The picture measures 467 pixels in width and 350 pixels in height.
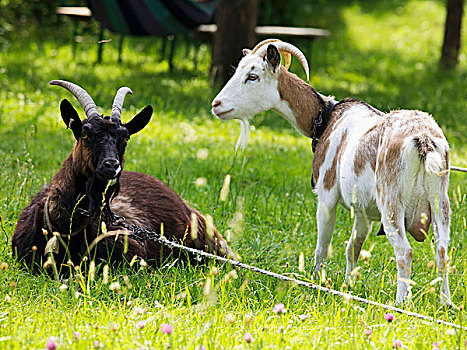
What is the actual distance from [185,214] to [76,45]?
33.3 ft

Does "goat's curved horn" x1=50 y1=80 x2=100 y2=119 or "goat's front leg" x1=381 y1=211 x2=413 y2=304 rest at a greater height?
"goat's curved horn" x1=50 y1=80 x2=100 y2=119

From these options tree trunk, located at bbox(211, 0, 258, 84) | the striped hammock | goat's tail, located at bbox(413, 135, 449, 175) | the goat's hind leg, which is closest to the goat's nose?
goat's tail, located at bbox(413, 135, 449, 175)

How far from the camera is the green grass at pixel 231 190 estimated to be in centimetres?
326

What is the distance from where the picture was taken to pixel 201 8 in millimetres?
11742

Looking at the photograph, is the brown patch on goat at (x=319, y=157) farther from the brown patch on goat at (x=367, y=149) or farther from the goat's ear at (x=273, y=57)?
the goat's ear at (x=273, y=57)

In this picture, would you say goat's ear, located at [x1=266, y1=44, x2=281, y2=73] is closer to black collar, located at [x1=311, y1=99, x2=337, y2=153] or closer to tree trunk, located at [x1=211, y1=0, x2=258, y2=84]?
black collar, located at [x1=311, y1=99, x2=337, y2=153]

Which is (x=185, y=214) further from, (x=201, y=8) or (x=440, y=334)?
(x=201, y=8)

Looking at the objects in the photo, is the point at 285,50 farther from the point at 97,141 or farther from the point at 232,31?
the point at 232,31

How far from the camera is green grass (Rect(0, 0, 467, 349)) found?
3.26m

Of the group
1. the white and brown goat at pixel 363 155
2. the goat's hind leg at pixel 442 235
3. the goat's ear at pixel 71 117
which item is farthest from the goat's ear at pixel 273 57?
the goat's hind leg at pixel 442 235

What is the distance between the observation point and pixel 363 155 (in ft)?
13.5

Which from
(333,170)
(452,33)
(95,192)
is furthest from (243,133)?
(452,33)

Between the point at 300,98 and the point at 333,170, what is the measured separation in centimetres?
65

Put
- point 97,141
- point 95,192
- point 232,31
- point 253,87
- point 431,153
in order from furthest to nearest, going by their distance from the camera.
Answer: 1. point 232,31
2. point 253,87
3. point 95,192
4. point 97,141
5. point 431,153
